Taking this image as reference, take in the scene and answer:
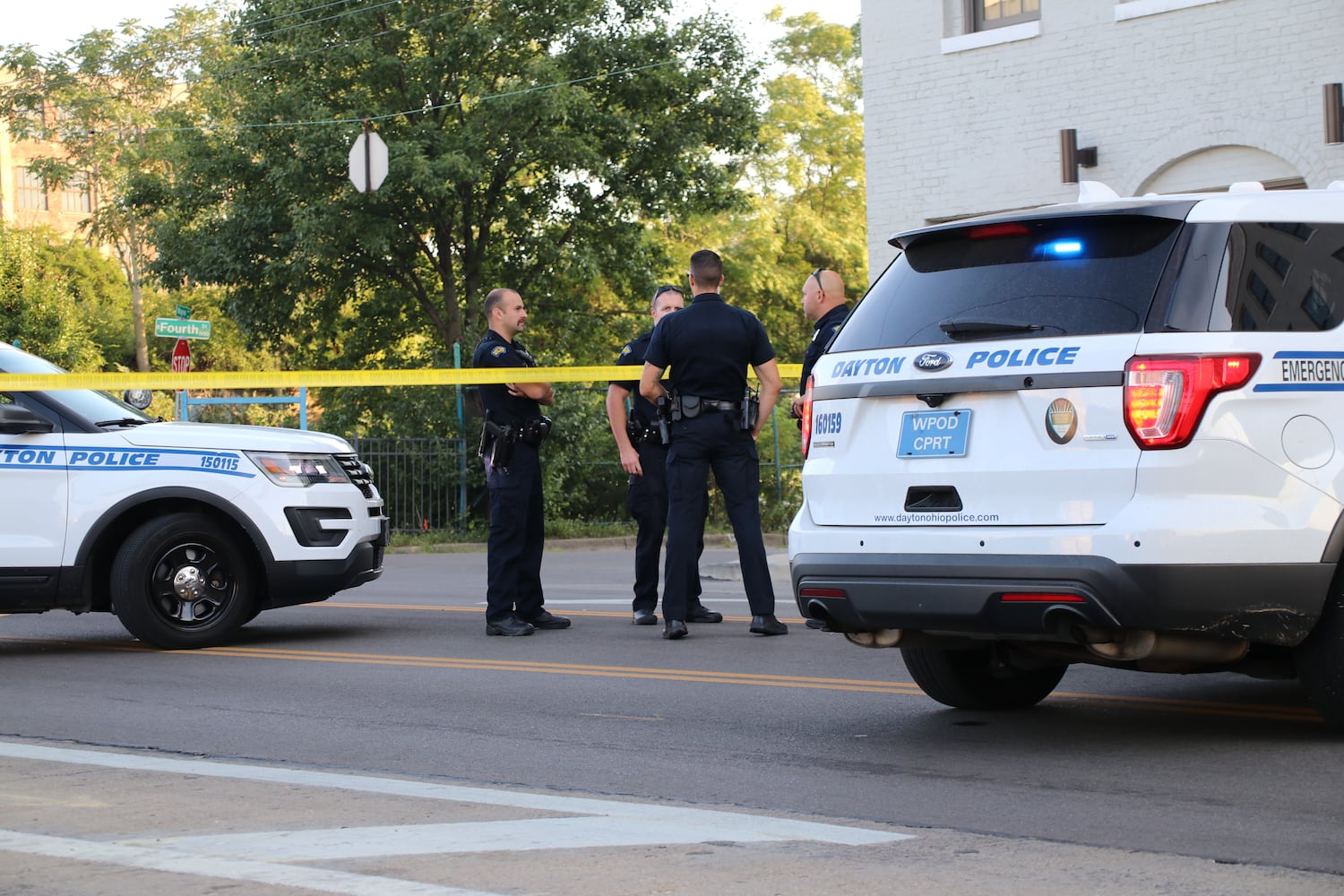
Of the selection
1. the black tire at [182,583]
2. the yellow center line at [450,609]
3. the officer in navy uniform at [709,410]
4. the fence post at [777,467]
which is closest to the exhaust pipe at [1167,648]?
the officer in navy uniform at [709,410]

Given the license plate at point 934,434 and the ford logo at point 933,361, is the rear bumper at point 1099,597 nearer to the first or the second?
the license plate at point 934,434

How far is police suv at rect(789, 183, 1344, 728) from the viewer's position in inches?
216

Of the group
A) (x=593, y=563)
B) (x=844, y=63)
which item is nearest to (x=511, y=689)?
(x=593, y=563)

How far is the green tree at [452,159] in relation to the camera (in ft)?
81.1

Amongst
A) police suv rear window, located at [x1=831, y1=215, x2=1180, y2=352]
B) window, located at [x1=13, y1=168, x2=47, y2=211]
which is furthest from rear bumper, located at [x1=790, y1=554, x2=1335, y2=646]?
window, located at [x1=13, y1=168, x2=47, y2=211]

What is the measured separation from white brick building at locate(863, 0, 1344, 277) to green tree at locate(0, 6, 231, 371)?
3772cm

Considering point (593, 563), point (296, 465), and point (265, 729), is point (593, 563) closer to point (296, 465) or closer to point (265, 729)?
point (296, 465)

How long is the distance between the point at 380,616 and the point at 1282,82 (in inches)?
341

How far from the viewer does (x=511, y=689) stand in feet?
26.6

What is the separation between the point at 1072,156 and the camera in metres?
15.8

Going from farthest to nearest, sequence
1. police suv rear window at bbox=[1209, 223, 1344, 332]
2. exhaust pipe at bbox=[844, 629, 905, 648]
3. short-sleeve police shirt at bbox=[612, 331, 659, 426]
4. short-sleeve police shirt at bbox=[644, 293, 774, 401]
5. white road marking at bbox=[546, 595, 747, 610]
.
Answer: white road marking at bbox=[546, 595, 747, 610] < short-sleeve police shirt at bbox=[612, 331, 659, 426] < short-sleeve police shirt at bbox=[644, 293, 774, 401] < exhaust pipe at bbox=[844, 629, 905, 648] < police suv rear window at bbox=[1209, 223, 1344, 332]

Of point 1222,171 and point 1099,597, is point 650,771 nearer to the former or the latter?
point 1099,597

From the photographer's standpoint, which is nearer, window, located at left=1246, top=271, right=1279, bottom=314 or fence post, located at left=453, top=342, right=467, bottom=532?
window, located at left=1246, top=271, right=1279, bottom=314

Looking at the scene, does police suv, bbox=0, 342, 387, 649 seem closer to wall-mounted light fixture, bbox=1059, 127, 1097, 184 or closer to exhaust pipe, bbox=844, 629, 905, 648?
exhaust pipe, bbox=844, 629, 905, 648
